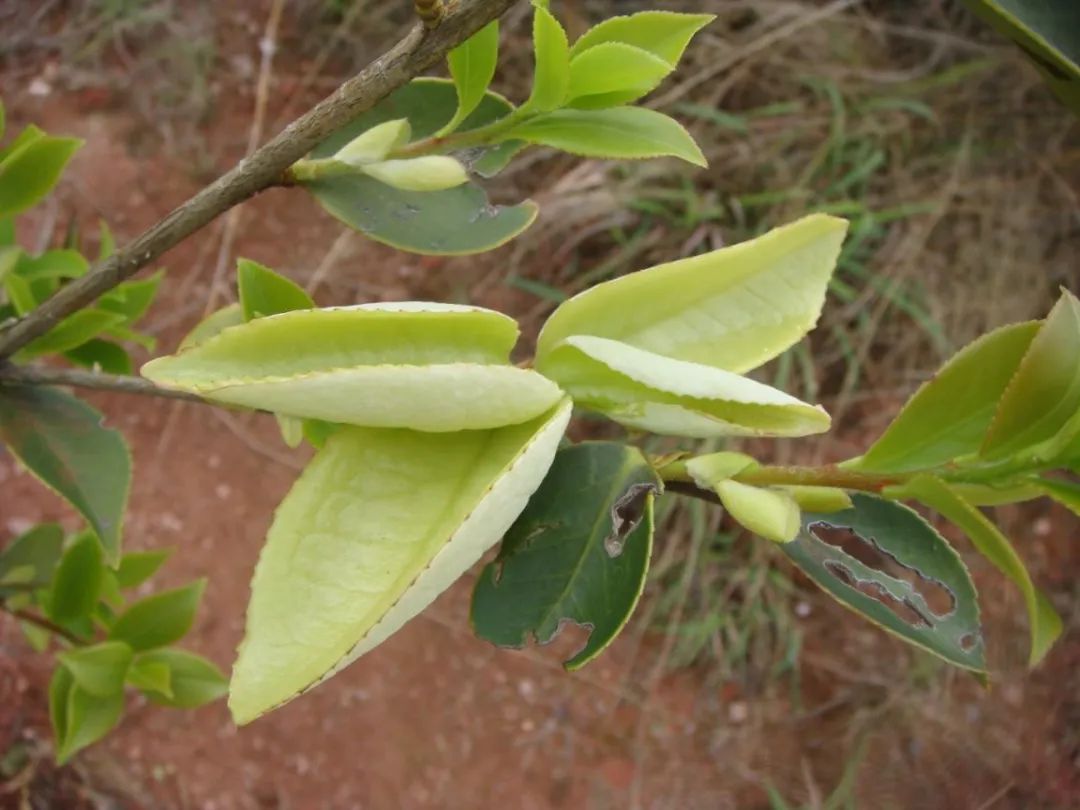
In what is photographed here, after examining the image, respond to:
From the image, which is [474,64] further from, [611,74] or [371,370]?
[371,370]

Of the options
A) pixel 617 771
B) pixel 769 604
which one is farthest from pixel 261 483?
pixel 769 604

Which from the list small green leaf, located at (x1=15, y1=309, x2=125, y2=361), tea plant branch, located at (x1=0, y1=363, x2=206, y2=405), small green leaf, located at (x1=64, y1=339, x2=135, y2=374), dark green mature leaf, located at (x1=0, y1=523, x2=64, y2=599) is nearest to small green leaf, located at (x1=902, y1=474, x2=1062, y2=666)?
tea plant branch, located at (x1=0, y1=363, x2=206, y2=405)

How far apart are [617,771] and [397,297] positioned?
2.98 ft

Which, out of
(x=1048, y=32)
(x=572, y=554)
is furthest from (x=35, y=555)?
(x=1048, y=32)

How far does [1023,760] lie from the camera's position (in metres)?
1.75

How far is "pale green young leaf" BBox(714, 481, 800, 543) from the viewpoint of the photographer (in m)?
0.42

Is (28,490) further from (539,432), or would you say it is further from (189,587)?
(539,432)

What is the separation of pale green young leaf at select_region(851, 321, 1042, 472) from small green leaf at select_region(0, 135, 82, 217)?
0.53 m

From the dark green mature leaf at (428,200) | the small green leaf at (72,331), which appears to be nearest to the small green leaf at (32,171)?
the small green leaf at (72,331)

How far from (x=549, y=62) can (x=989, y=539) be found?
0.96 ft

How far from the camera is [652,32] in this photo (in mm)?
520

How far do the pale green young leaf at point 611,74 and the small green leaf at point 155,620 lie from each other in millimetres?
663

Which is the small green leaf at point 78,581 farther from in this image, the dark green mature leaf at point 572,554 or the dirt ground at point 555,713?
the dirt ground at point 555,713

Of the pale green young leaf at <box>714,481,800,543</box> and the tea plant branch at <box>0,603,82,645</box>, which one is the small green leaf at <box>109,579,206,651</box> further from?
the pale green young leaf at <box>714,481,800,543</box>
